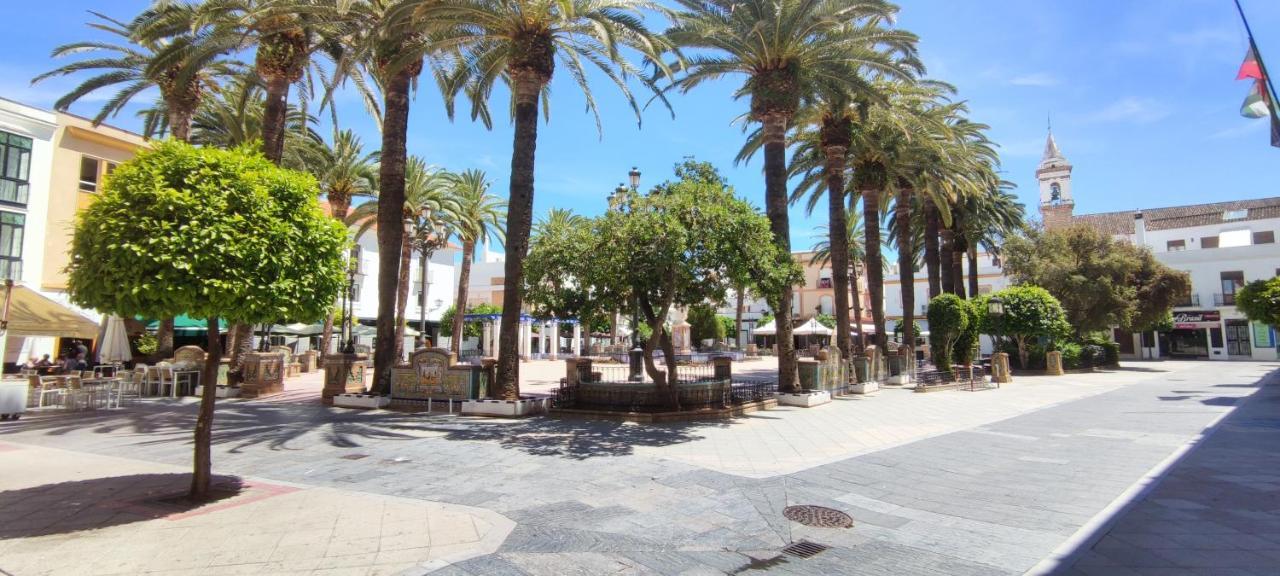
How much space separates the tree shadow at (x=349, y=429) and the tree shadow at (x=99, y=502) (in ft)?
7.54

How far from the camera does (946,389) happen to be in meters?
20.5

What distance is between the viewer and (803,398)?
619 inches

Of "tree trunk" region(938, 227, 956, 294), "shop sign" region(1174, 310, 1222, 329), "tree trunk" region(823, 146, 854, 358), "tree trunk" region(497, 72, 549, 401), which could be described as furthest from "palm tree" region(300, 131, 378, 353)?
"shop sign" region(1174, 310, 1222, 329)

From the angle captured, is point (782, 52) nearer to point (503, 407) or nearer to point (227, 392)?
point (503, 407)

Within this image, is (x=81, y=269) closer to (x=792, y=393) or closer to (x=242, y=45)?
Answer: (x=242, y=45)

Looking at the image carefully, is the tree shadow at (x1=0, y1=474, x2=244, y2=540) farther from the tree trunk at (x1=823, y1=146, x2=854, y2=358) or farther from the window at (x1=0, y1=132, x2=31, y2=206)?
the window at (x1=0, y1=132, x2=31, y2=206)

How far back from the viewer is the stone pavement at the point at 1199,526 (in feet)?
15.7

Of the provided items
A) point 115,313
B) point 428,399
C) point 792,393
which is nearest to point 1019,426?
point 792,393

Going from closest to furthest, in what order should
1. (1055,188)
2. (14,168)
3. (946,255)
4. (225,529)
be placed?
(225,529) < (14,168) < (946,255) < (1055,188)

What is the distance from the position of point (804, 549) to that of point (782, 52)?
13.3 meters

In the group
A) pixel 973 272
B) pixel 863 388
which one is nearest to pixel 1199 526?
pixel 863 388

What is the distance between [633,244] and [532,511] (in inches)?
248

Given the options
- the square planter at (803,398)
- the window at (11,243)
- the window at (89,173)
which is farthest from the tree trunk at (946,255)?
the window at (11,243)

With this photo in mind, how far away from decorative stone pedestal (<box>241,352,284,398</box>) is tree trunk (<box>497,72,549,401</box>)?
815 centimetres
